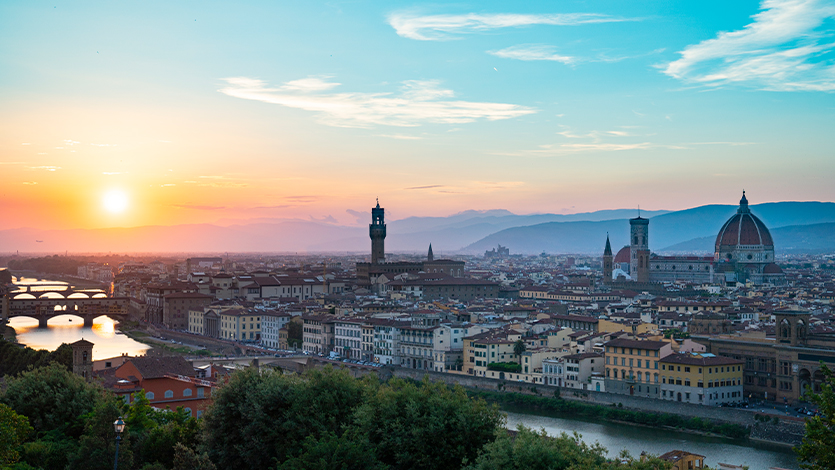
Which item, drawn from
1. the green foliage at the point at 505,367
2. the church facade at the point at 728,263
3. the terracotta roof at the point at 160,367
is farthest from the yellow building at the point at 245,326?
the church facade at the point at 728,263

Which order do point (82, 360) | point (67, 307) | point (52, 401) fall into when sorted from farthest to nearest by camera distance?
point (67, 307), point (82, 360), point (52, 401)

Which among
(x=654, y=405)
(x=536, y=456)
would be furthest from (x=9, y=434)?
(x=654, y=405)

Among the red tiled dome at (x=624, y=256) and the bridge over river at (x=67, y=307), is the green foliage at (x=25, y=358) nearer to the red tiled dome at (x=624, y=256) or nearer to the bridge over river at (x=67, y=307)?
the bridge over river at (x=67, y=307)

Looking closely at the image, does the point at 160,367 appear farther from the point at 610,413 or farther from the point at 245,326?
the point at 245,326

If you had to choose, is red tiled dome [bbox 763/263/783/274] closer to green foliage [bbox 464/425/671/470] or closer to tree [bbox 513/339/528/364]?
tree [bbox 513/339/528/364]

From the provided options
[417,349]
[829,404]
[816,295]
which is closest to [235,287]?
[417,349]

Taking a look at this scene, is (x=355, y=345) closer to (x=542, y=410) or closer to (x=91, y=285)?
(x=542, y=410)

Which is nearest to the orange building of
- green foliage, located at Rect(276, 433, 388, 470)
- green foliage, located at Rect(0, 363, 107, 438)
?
green foliage, located at Rect(0, 363, 107, 438)
